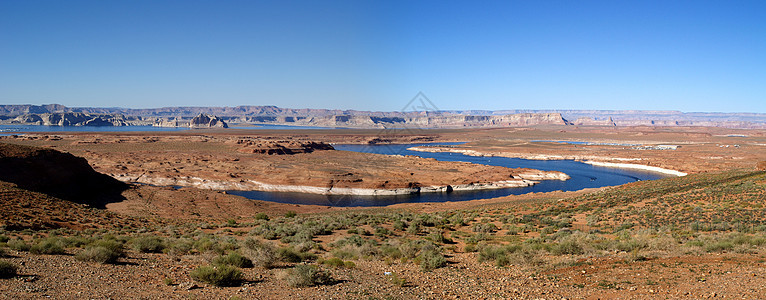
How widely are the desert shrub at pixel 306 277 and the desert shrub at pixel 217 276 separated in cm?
113

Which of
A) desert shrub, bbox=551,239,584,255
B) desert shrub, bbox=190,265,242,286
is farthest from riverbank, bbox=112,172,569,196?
desert shrub, bbox=190,265,242,286

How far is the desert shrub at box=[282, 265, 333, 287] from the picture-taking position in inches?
358

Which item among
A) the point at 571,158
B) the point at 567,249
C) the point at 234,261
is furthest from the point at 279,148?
the point at 567,249

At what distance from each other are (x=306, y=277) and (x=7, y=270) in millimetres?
5763

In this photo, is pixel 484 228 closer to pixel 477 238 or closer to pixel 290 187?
pixel 477 238

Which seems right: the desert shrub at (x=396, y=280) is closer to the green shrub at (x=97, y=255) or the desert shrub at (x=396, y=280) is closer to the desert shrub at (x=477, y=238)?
the green shrub at (x=97, y=255)

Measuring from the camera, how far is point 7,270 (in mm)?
8297

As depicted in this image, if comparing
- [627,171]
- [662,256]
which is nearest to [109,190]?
[662,256]

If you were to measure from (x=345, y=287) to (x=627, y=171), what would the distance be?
7569cm

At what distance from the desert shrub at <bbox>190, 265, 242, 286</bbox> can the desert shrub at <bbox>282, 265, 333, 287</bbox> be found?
1.13 metres

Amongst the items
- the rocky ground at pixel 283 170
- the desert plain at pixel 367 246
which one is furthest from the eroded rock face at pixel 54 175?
the rocky ground at pixel 283 170

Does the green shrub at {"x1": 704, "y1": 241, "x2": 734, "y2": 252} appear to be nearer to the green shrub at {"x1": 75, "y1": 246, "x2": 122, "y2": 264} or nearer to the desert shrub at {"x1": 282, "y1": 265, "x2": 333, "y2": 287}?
the desert shrub at {"x1": 282, "y1": 265, "x2": 333, "y2": 287}

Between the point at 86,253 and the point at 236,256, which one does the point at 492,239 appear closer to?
→ the point at 236,256

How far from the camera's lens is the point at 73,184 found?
33.2m
